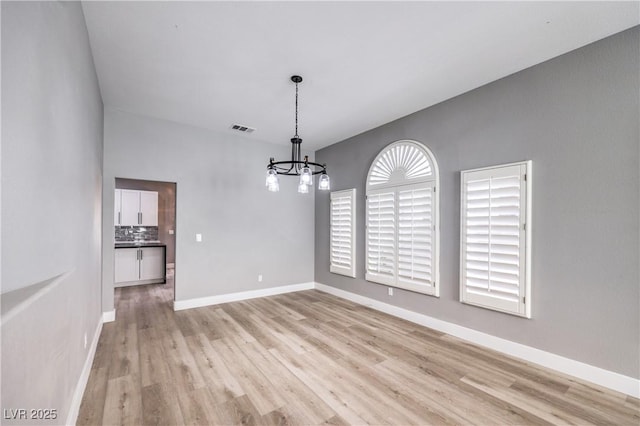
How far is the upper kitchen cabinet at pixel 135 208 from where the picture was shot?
6.82m

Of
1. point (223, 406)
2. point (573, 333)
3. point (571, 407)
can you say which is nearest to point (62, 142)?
point (223, 406)

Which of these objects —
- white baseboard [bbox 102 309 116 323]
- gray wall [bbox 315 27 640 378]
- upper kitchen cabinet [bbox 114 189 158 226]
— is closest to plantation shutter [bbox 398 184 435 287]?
gray wall [bbox 315 27 640 378]

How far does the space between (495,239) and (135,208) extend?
24.7 feet

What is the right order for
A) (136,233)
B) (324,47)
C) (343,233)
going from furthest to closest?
(136,233)
(343,233)
(324,47)

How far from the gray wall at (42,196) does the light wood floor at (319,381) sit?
0.63 m

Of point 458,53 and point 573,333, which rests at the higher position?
point 458,53

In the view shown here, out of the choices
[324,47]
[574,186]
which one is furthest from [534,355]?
[324,47]

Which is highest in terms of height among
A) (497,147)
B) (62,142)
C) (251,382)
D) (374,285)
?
(497,147)

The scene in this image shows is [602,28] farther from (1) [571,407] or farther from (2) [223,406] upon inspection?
(2) [223,406]

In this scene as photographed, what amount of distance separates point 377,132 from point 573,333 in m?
3.60

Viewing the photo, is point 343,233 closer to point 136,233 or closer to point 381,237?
point 381,237

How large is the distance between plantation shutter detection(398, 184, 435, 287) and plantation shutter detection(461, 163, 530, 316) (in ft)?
1.59

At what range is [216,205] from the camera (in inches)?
200

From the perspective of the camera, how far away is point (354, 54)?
2.82 meters
